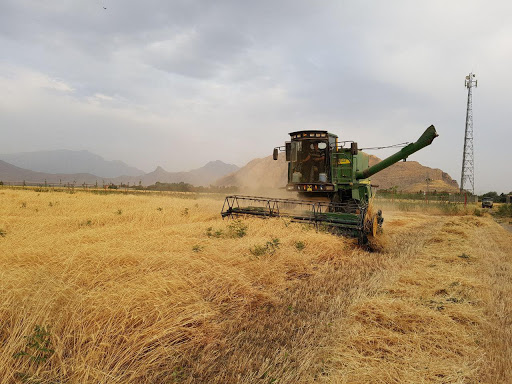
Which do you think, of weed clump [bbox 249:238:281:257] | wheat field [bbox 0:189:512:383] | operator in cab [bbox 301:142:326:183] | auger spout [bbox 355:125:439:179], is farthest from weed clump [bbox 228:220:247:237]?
auger spout [bbox 355:125:439:179]

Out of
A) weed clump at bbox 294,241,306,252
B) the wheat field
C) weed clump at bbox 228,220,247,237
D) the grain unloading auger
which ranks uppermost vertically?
the grain unloading auger

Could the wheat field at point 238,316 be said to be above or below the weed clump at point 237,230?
below

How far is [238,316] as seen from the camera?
373cm

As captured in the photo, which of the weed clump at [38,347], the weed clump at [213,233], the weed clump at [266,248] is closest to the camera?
the weed clump at [38,347]

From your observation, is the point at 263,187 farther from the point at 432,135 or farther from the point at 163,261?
the point at 163,261

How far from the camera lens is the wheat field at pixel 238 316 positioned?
104 inches

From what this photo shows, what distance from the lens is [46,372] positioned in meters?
2.43

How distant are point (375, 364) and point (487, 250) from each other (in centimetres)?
784

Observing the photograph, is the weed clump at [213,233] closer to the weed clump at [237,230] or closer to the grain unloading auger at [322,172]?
the weed clump at [237,230]

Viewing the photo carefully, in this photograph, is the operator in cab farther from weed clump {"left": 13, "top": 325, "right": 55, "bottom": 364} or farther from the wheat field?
weed clump {"left": 13, "top": 325, "right": 55, "bottom": 364}

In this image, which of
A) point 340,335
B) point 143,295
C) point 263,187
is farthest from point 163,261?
point 263,187

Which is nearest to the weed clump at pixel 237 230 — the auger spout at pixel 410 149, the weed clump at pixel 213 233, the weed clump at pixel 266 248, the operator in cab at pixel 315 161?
the weed clump at pixel 213 233

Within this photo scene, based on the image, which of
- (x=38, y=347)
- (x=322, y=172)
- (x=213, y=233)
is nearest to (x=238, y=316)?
(x=38, y=347)

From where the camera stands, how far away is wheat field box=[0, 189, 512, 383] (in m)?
2.64
